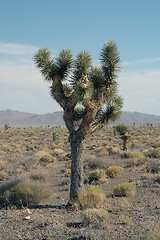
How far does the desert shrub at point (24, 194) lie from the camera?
8.48 metres

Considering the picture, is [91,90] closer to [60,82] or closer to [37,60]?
[60,82]

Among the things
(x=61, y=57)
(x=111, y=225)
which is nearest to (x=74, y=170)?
(x=111, y=225)

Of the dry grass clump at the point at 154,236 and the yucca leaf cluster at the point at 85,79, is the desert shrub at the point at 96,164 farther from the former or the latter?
the dry grass clump at the point at 154,236

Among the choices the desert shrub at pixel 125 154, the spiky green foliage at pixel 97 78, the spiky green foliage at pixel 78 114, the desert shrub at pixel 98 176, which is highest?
the spiky green foliage at pixel 97 78

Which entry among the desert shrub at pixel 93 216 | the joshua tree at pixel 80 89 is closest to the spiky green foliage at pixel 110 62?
the joshua tree at pixel 80 89

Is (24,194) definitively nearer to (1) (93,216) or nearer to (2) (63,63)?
(1) (93,216)

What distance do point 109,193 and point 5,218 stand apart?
4.30m

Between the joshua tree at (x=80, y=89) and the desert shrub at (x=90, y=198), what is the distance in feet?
1.19

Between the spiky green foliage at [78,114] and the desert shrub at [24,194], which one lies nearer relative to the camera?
the desert shrub at [24,194]

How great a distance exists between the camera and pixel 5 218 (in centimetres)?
723

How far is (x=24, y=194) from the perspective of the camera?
857 cm

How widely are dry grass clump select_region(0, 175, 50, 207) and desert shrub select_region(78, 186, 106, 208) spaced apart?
1.47 meters

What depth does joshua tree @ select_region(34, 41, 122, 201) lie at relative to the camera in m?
8.14

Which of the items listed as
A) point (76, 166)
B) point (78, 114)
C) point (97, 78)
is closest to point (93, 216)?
point (76, 166)
